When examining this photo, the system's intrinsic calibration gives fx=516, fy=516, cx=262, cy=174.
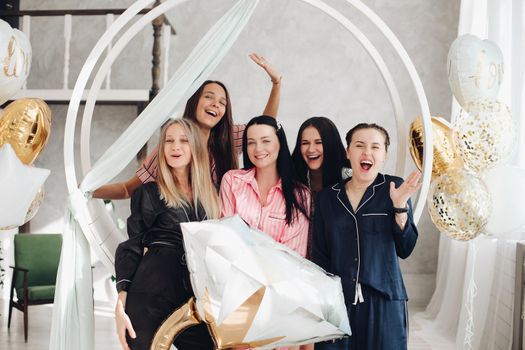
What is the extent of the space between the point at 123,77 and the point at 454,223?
4103 mm

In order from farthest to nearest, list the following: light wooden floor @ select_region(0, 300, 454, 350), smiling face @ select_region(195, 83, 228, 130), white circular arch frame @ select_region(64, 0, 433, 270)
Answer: light wooden floor @ select_region(0, 300, 454, 350) < smiling face @ select_region(195, 83, 228, 130) < white circular arch frame @ select_region(64, 0, 433, 270)

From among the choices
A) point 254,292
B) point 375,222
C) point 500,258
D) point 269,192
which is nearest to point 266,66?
point 269,192

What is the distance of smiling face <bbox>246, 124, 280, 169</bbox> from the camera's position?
2.09m

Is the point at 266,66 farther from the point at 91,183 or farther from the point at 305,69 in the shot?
the point at 305,69

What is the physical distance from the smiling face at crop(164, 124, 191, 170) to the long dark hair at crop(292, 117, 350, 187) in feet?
1.62

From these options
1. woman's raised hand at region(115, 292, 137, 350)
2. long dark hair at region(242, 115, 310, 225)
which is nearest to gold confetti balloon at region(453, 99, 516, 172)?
long dark hair at region(242, 115, 310, 225)

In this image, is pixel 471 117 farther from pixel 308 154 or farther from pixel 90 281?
pixel 90 281

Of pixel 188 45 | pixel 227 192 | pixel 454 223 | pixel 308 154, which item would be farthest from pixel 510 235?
pixel 188 45

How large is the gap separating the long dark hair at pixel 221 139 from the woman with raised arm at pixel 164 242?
384 mm

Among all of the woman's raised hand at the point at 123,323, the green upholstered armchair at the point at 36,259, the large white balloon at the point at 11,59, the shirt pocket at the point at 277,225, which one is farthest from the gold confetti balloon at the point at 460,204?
the green upholstered armchair at the point at 36,259

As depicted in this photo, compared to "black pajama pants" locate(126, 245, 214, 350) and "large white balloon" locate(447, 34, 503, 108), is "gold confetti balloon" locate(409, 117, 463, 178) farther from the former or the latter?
"black pajama pants" locate(126, 245, 214, 350)

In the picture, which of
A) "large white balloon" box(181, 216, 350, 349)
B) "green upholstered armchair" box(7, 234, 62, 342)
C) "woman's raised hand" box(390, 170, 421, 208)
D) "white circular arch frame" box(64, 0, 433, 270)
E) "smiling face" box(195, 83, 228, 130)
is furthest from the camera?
"green upholstered armchair" box(7, 234, 62, 342)

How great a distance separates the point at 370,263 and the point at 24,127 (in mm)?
1614

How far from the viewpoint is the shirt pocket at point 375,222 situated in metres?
1.96
